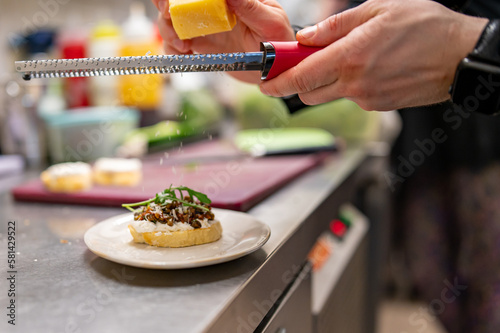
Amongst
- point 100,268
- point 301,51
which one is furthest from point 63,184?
point 301,51

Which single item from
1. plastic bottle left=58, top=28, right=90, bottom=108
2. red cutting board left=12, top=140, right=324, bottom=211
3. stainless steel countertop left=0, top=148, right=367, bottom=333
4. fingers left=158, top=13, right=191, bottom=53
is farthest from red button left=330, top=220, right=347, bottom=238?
plastic bottle left=58, top=28, right=90, bottom=108

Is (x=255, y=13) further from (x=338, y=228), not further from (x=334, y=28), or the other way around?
(x=338, y=228)

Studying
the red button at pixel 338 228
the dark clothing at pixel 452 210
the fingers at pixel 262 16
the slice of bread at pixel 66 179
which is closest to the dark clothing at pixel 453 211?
the dark clothing at pixel 452 210

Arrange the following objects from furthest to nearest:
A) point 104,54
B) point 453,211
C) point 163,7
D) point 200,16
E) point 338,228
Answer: point 453,211, point 104,54, point 338,228, point 163,7, point 200,16

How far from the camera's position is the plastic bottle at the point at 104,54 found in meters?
1.81

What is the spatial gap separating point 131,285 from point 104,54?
138 centimetres

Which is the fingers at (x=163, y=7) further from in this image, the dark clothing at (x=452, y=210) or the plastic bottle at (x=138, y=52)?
the dark clothing at (x=452, y=210)

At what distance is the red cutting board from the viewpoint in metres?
1.04

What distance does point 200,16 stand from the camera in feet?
2.60

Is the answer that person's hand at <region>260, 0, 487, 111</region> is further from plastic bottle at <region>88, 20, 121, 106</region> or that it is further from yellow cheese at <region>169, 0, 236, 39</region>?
plastic bottle at <region>88, 20, 121, 106</region>

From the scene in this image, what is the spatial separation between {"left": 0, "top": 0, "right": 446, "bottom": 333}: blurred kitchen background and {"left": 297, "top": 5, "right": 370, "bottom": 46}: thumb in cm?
87

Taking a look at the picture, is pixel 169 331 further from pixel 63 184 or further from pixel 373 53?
pixel 63 184

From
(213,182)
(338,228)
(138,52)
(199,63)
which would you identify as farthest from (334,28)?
(138,52)

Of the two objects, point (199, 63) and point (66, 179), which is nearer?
point (199, 63)
